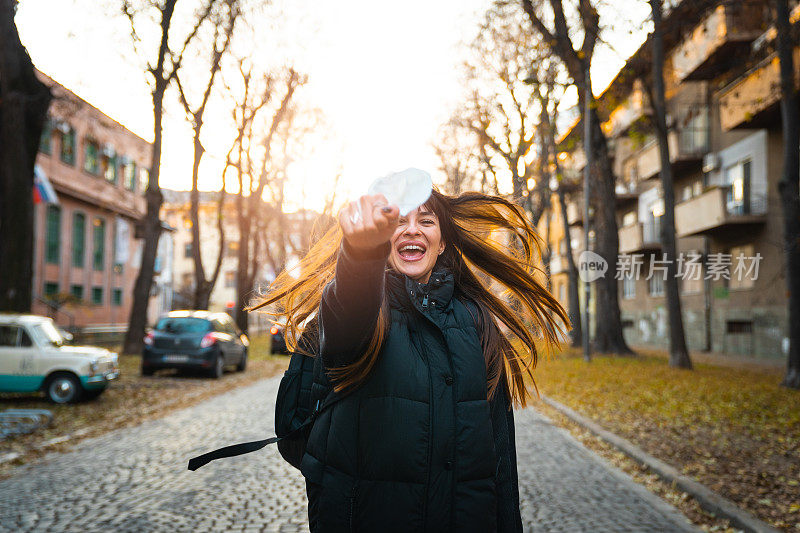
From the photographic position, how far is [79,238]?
127ft

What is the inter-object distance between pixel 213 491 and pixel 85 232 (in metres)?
36.1

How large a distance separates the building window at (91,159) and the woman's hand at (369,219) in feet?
132

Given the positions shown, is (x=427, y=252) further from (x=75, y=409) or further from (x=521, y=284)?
(x=75, y=409)

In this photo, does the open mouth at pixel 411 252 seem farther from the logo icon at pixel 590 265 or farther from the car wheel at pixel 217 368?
the logo icon at pixel 590 265

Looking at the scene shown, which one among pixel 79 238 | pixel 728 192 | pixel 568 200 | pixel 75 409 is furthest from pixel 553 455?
pixel 79 238

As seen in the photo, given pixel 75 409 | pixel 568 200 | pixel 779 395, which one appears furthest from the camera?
pixel 568 200

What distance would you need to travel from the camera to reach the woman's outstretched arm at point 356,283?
1658mm

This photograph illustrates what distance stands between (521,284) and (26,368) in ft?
35.3

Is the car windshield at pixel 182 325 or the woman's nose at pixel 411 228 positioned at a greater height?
the woman's nose at pixel 411 228

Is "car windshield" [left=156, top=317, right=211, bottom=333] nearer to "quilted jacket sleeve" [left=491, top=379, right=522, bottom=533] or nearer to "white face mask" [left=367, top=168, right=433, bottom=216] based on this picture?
"quilted jacket sleeve" [left=491, top=379, right=522, bottom=533]

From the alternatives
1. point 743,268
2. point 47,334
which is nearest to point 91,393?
point 47,334

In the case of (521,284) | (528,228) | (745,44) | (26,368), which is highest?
(745,44)

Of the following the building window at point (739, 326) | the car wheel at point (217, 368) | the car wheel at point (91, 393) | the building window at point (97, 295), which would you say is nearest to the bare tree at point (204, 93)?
the car wheel at point (217, 368)

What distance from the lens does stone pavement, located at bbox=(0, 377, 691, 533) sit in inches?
209
